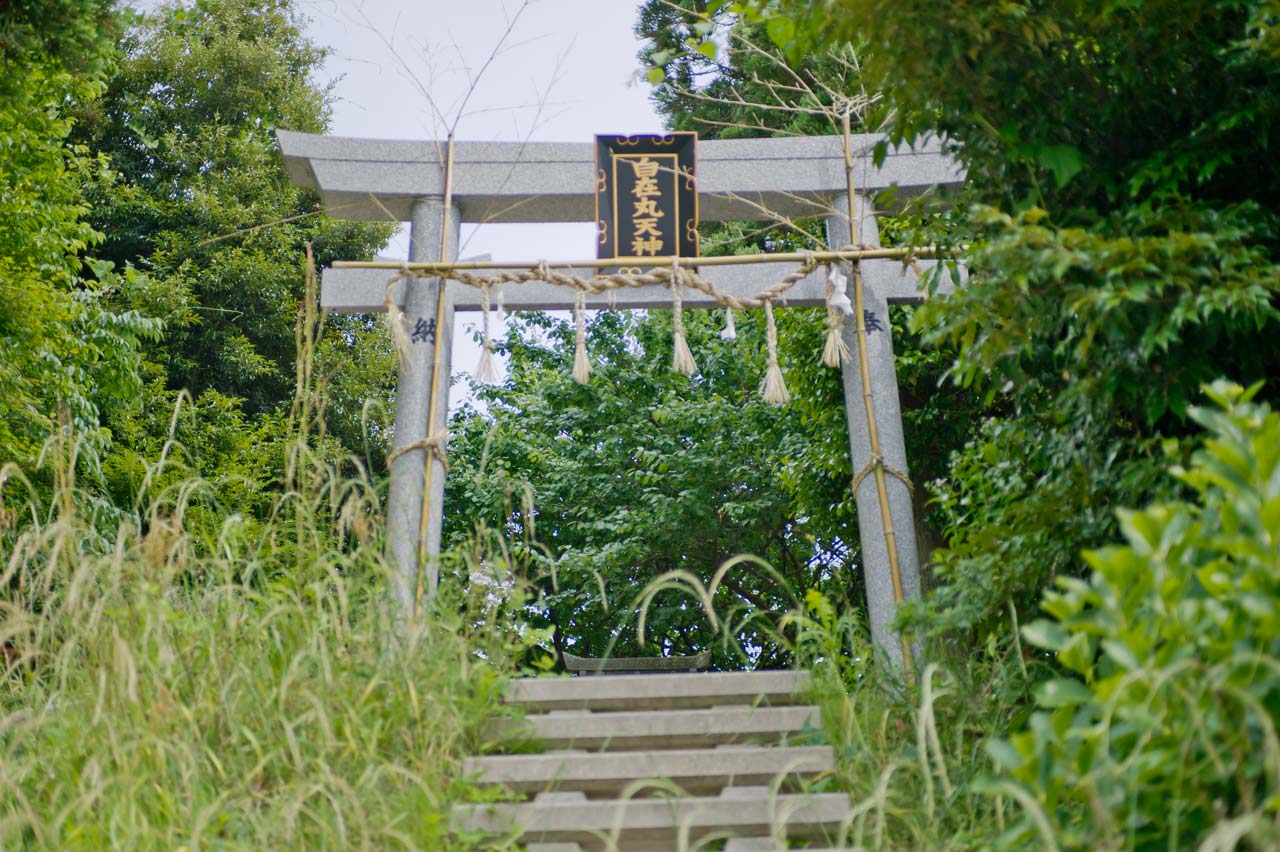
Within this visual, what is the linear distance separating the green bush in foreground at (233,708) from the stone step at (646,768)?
14 centimetres

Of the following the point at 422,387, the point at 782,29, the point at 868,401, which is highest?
the point at 782,29

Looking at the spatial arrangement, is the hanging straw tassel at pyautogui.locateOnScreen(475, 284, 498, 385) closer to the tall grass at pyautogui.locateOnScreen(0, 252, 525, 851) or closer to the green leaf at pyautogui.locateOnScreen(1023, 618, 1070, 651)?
the tall grass at pyautogui.locateOnScreen(0, 252, 525, 851)

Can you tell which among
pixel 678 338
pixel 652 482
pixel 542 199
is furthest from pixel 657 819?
pixel 652 482

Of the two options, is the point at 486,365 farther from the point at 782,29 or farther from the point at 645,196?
the point at 782,29

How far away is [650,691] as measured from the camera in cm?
334

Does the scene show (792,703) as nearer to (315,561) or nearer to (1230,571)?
(315,561)

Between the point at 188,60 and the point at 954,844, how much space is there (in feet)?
36.9

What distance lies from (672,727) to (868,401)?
1.86m

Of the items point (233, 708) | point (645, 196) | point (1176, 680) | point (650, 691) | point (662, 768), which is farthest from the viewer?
point (645, 196)

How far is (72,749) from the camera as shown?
102 inches

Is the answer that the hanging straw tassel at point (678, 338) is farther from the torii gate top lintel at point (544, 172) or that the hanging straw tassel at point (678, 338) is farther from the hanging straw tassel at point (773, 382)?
the torii gate top lintel at point (544, 172)

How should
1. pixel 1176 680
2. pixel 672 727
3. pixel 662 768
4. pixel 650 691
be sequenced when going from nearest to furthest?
pixel 1176 680, pixel 662 768, pixel 672 727, pixel 650 691

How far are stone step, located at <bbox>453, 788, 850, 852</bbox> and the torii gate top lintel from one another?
284cm

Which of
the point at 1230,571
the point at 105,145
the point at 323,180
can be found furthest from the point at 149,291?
the point at 1230,571
